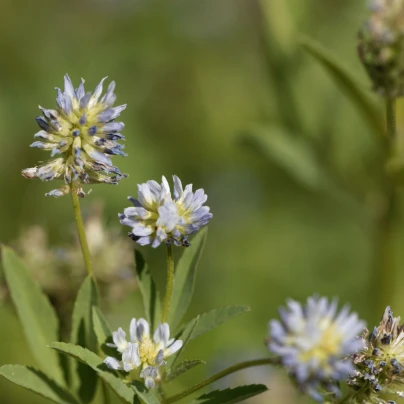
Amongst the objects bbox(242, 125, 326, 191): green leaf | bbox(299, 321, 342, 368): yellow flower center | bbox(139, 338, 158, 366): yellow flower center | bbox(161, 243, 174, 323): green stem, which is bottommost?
bbox(299, 321, 342, 368): yellow flower center

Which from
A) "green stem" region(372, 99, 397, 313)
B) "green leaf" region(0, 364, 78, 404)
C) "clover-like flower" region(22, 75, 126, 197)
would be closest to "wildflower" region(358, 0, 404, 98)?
"green stem" region(372, 99, 397, 313)

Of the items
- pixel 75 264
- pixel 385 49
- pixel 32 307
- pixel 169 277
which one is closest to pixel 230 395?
pixel 169 277

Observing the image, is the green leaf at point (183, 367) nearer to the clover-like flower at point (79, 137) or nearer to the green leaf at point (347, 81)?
the clover-like flower at point (79, 137)

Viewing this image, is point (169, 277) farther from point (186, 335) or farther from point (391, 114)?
point (391, 114)

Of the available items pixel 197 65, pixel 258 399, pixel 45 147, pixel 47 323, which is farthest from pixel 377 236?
pixel 197 65

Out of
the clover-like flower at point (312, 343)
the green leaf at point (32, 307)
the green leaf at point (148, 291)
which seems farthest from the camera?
the green leaf at point (32, 307)

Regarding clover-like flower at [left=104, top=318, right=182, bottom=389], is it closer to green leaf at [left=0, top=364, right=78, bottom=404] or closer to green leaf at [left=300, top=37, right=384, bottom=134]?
green leaf at [left=0, top=364, right=78, bottom=404]

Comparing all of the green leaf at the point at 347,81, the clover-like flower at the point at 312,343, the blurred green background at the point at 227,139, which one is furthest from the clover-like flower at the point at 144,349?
the blurred green background at the point at 227,139
